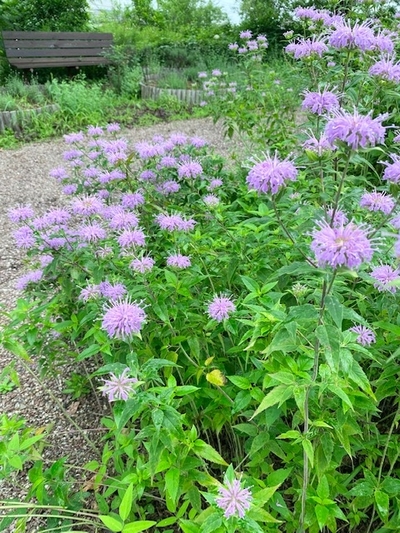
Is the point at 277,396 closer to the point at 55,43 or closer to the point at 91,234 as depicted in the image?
the point at 91,234

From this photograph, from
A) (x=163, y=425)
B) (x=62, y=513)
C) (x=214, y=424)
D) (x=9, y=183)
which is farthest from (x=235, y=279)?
(x=9, y=183)

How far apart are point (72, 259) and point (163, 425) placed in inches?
34.6

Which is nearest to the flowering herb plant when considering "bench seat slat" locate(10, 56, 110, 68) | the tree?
"bench seat slat" locate(10, 56, 110, 68)

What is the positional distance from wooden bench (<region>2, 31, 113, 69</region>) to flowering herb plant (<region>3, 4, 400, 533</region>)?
6.80 meters

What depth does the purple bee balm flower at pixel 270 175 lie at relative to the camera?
1070 millimetres

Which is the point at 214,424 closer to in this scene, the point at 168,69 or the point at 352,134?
the point at 352,134

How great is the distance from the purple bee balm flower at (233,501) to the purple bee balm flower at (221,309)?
547mm

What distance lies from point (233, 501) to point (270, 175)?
710mm

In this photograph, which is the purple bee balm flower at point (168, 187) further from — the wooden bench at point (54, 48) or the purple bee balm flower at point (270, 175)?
the wooden bench at point (54, 48)

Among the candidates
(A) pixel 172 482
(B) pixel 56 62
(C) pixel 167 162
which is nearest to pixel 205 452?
(A) pixel 172 482

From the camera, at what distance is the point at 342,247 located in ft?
2.84

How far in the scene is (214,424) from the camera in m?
1.48

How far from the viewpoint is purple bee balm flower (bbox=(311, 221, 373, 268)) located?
34.0 inches

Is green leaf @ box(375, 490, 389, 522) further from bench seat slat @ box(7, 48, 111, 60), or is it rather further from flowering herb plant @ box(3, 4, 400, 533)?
bench seat slat @ box(7, 48, 111, 60)
